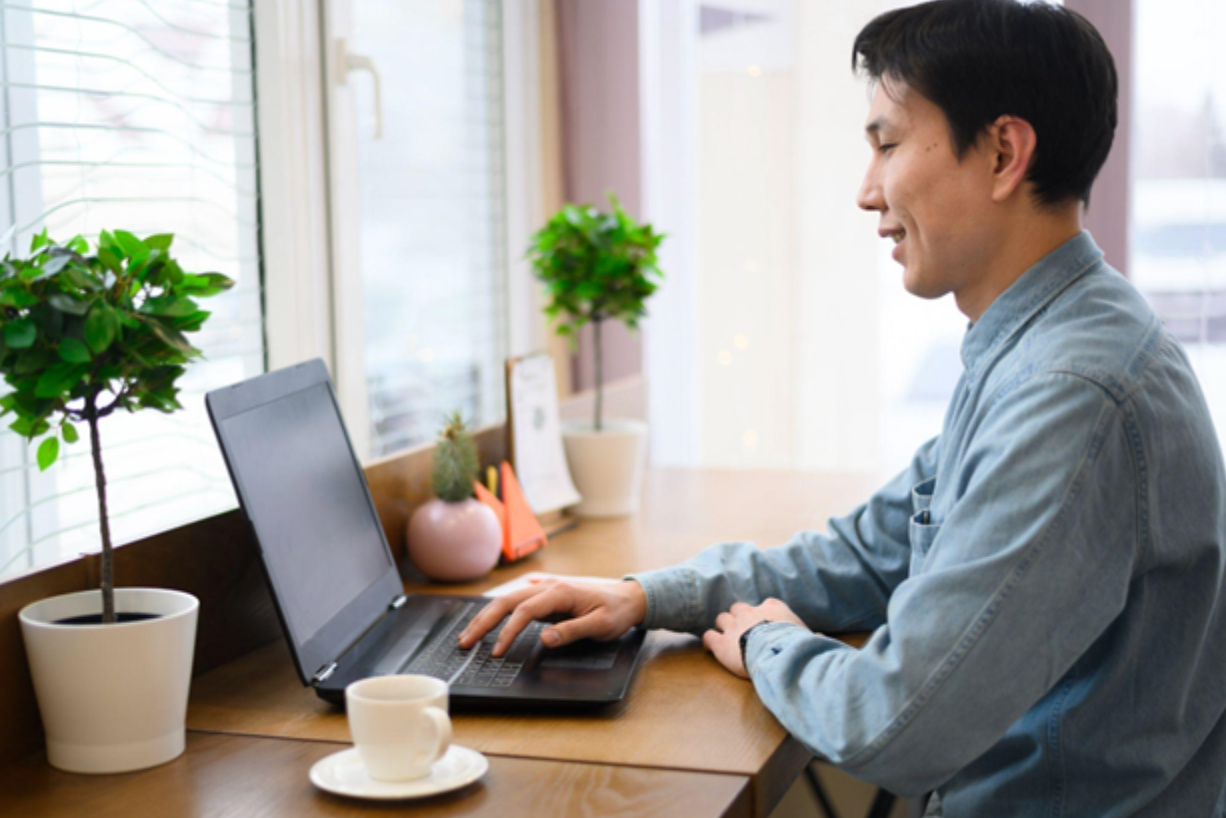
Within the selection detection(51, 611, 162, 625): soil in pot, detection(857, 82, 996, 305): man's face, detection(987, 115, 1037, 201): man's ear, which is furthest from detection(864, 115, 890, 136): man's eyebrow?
detection(51, 611, 162, 625): soil in pot

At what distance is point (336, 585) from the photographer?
50.1 inches

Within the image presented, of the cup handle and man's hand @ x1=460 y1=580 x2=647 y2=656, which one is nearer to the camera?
the cup handle

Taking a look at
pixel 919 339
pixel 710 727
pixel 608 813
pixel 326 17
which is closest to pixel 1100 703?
pixel 710 727

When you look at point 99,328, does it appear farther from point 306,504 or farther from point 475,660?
point 475,660

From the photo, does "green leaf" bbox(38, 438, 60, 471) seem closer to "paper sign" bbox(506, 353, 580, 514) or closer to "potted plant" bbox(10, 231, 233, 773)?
"potted plant" bbox(10, 231, 233, 773)

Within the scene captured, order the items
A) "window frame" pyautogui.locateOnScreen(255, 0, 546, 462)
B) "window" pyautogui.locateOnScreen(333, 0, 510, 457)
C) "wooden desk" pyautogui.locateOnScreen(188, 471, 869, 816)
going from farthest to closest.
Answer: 1. "window" pyautogui.locateOnScreen(333, 0, 510, 457)
2. "window frame" pyautogui.locateOnScreen(255, 0, 546, 462)
3. "wooden desk" pyautogui.locateOnScreen(188, 471, 869, 816)

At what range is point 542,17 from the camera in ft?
10.4

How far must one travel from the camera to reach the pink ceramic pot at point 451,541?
1.60 metres

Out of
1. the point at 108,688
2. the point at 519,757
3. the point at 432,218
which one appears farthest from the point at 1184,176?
the point at 108,688

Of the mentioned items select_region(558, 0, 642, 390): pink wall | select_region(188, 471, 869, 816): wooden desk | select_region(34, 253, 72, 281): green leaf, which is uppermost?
select_region(558, 0, 642, 390): pink wall

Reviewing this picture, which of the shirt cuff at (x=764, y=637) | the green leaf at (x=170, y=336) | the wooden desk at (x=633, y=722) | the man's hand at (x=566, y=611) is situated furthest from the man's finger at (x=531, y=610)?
the green leaf at (x=170, y=336)

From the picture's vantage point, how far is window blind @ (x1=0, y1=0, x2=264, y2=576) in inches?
68.3

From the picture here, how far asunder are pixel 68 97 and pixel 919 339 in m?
2.11

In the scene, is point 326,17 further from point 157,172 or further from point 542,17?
point 542,17
